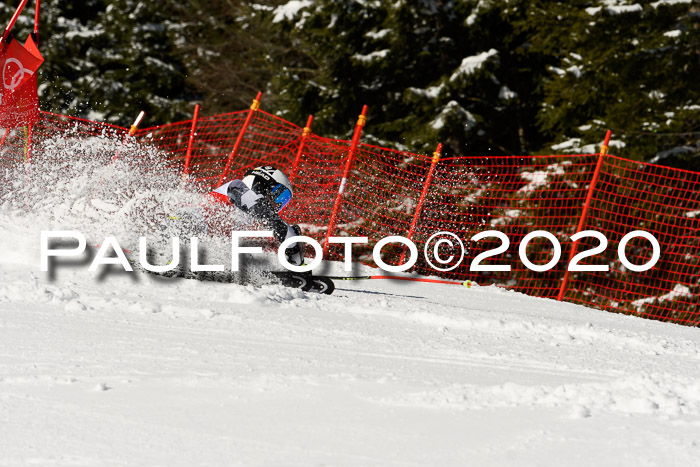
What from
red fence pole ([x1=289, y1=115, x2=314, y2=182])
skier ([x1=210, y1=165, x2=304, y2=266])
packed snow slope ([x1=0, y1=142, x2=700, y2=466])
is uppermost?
red fence pole ([x1=289, y1=115, x2=314, y2=182])

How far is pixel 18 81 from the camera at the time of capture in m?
10.2

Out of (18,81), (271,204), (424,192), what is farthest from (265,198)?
(18,81)

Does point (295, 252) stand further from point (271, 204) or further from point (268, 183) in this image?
point (268, 183)

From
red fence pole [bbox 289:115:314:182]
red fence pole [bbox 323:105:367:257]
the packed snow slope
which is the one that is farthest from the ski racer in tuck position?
red fence pole [bbox 289:115:314:182]

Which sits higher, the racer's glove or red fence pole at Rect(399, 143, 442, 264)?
red fence pole at Rect(399, 143, 442, 264)

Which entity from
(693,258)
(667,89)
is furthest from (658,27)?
(693,258)

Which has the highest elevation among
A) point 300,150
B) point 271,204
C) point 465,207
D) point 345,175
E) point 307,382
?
A: point 300,150

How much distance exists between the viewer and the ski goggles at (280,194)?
A: 7.14 m

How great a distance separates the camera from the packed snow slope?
292cm

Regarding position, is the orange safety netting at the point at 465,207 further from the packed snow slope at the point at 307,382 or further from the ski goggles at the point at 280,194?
the packed snow slope at the point at 307,382

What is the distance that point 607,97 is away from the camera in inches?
560

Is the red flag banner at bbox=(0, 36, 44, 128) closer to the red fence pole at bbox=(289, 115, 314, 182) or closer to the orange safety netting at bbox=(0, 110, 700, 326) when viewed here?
the orange safety netting at bbox=(0, 110, 700, 326)

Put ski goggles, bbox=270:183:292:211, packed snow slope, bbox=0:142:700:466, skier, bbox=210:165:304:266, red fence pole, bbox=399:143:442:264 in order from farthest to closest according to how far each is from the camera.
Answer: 1. red fence pole, bbox=399:143:442:264
2. ski goggles, bbox=270:183:292:211
3. skier, bbox=210:165:304:266
4. packed snow slope, bbox=0:142:700:466

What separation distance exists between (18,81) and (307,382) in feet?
26.2
